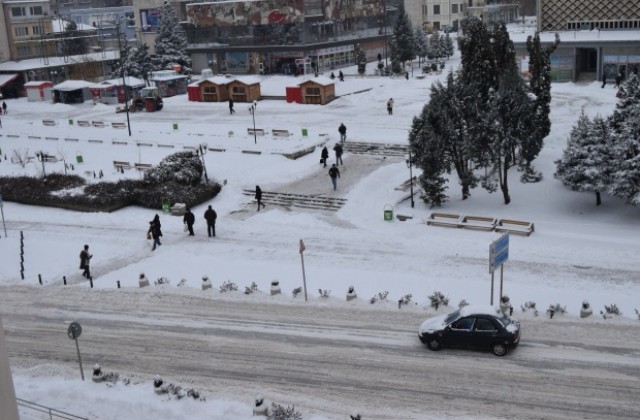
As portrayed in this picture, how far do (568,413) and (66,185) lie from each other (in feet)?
82.9

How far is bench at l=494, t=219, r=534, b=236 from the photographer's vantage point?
25.5 meters

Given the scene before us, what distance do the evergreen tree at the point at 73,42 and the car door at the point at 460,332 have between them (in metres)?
76.1

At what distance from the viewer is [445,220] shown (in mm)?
27125

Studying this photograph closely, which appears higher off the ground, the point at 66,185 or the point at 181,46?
the point at 181,46

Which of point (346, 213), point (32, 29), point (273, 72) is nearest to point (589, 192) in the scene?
point (346, 213)

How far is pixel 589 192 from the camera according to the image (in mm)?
29016

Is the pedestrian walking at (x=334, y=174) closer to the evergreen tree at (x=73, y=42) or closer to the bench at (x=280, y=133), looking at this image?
the bench at (x=280, y=133)

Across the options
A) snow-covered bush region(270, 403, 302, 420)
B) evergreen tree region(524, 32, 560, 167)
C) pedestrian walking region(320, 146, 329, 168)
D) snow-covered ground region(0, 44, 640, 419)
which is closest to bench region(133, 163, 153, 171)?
snow-covered ground region(0, 44, 640, 419)

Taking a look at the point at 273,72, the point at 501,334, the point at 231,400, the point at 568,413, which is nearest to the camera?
the point at 568,413

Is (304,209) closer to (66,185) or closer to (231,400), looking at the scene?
(66,185)

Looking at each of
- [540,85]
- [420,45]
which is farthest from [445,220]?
[420,45]

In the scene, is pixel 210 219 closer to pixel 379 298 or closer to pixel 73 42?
pixel 379 298

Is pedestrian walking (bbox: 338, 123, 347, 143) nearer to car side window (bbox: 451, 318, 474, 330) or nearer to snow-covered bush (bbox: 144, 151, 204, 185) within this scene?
snow-covered bush (bbox: 144, 151, 204, 185)

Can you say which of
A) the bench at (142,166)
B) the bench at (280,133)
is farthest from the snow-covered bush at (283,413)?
the bench at (280,133)
